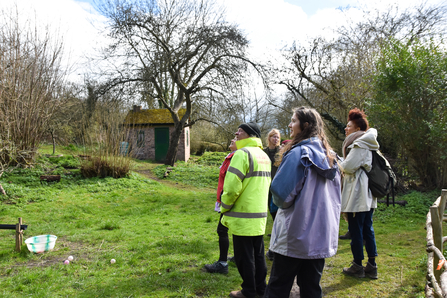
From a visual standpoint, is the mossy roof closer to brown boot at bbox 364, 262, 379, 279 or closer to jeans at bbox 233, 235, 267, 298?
brown boot at bbox 364, 262, 379, 279

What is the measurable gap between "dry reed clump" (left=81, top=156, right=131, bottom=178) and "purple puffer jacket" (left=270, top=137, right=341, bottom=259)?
31.8 feet

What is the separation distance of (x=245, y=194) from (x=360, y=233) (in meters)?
1.75

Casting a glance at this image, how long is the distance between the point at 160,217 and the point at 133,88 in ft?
34.4

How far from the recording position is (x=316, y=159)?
2.27 metres

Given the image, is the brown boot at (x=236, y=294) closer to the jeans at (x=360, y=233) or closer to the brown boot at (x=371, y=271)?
the jeans at (x=360, y=233)

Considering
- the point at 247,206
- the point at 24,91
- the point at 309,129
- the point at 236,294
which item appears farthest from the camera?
the point at 24,91

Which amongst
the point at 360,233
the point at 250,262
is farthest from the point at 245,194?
the point at 360,233

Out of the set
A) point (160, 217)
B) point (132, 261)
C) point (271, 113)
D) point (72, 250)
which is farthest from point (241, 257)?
point (271, 113)

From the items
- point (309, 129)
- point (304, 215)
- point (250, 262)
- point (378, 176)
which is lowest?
point (250, 262)

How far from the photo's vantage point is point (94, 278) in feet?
12.5

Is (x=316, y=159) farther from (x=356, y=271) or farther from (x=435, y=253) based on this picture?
(x=356, y=271)

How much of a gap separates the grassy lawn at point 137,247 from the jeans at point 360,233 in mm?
353

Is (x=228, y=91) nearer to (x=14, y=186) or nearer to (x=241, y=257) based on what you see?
(x=14, y=186)

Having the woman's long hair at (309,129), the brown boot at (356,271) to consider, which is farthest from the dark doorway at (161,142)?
the woman's long hair at (309,129)
